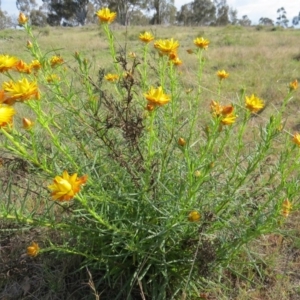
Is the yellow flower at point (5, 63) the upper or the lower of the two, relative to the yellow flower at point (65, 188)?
upper

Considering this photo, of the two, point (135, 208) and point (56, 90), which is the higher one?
point (56, 90)

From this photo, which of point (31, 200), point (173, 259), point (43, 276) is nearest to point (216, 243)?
point (173, 259)

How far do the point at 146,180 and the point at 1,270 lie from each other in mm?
973

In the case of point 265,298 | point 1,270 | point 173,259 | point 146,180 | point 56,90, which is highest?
point 56,90

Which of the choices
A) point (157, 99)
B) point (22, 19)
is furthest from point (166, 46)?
point (22, 19)

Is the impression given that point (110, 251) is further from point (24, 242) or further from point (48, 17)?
point (48, 17)

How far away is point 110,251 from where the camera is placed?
5.09 feet

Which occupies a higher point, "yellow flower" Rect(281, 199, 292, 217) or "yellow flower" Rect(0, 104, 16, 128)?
"yellow flower" Rect(0, 104, 16, 128)

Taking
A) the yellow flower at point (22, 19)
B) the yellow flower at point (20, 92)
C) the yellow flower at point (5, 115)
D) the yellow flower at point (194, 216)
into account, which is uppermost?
the yellow flower at point (22, 19)

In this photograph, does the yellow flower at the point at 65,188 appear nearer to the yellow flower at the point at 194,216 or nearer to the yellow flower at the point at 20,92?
the yellow flower at the point at 20,92

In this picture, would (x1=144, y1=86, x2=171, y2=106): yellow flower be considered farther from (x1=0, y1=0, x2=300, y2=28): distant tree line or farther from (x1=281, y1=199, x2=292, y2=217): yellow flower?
(x1=0, y1=0, x2=300, y2=28): distant tree line

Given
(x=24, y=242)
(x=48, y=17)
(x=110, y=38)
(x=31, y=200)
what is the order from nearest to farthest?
(x=110, y=38) → (x=24, y=242) → (x=31, y=200) → (x=48, y=17)

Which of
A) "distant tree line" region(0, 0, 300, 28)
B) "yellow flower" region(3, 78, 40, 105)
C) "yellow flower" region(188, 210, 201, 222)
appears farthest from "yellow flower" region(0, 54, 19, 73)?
"distant tree line" region(0, 0, 300, 28)

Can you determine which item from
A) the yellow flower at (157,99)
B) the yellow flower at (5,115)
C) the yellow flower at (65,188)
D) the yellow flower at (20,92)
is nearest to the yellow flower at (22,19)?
the yellow flower at (20,92)
